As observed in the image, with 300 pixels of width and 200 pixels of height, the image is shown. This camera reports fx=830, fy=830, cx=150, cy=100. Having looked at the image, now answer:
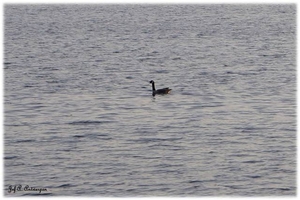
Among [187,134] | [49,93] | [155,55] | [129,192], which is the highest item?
[155,55]

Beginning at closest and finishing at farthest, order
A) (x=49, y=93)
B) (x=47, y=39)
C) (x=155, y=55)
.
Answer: (x=49, y=93), (x=155, y=55), (x=47, y=39)

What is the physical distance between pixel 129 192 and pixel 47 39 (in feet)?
186

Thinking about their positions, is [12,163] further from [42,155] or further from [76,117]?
[76,117]

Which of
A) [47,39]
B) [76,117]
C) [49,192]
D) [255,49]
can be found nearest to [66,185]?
[49,192]

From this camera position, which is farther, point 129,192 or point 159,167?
point 159,167

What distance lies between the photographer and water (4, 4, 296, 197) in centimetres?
3291

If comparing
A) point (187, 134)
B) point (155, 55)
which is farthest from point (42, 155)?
point (155, 55)

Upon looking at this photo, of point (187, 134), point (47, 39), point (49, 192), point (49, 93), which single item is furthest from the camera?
point (47, 39)

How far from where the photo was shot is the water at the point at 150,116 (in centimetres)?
3291

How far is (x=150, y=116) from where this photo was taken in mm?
44500

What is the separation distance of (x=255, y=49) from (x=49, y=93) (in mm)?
30374

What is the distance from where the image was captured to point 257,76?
5819 centimetres

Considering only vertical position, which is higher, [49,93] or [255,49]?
[255,49]

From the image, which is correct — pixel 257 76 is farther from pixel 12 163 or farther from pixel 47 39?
pixel 47 39
